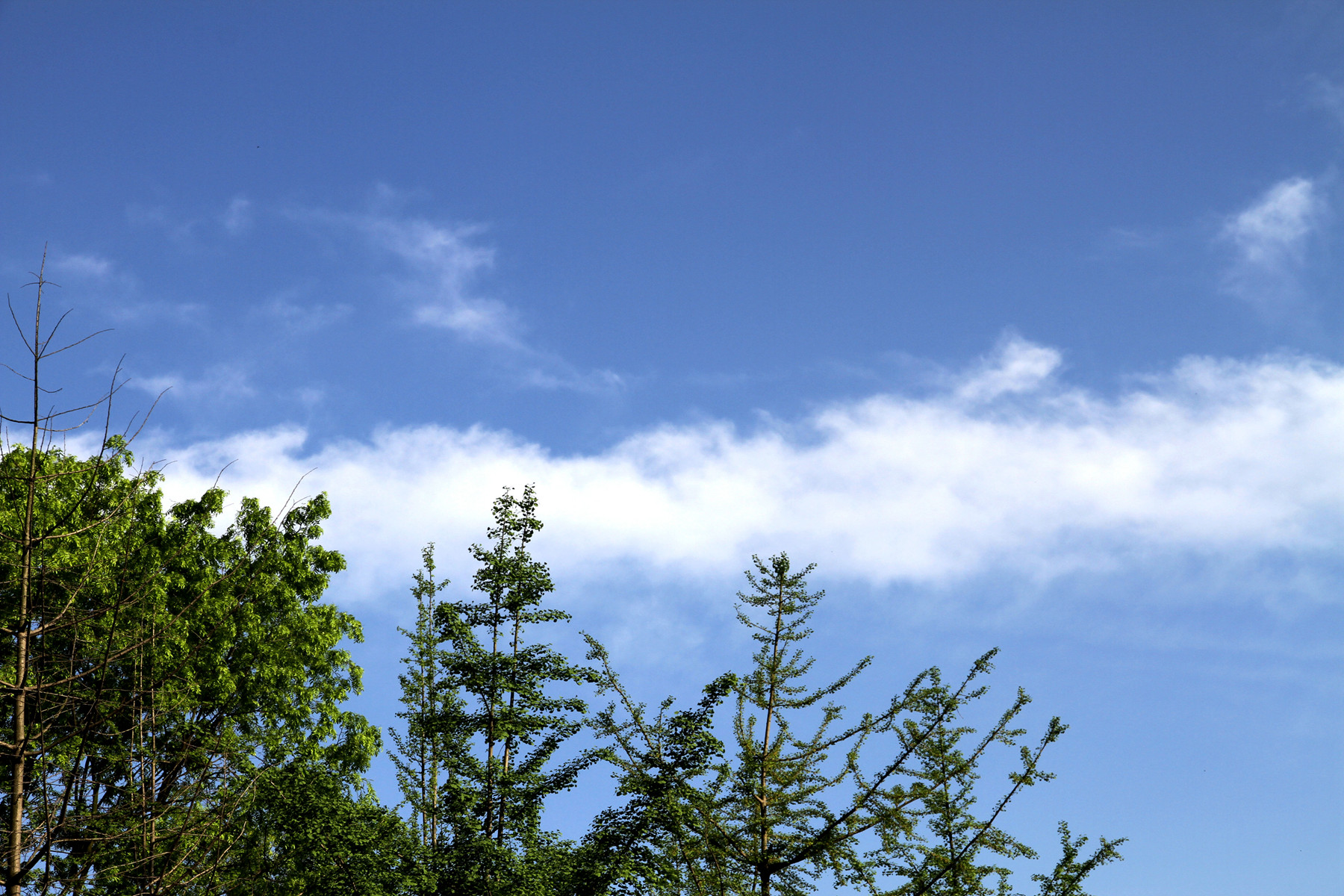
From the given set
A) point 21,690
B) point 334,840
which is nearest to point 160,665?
point 334,840

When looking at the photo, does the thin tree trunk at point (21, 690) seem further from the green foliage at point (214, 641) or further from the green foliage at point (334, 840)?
the green foliage at point (334, 840)

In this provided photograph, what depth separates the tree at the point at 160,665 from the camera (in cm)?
707

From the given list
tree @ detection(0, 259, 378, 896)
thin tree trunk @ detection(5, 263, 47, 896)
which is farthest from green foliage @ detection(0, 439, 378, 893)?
thin tree trunk @ detection(5, 263, 47, 896)

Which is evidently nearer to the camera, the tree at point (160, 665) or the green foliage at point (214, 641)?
the tree at point (160, 665)

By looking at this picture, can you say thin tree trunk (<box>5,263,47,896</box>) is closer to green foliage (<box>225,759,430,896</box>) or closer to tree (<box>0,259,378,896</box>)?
tree (<box>0,259,378,896</box>)

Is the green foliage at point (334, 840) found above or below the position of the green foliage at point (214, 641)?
below

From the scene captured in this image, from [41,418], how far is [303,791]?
268 inches

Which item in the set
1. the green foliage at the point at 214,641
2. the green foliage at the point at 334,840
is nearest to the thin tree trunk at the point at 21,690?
the green foliage at the point at 214,641

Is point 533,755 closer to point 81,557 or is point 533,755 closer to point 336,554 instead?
point 81,557

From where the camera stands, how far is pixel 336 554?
22.7 m

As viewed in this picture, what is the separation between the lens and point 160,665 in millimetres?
12703

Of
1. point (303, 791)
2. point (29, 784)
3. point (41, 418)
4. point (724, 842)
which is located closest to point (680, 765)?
point (724, 842)

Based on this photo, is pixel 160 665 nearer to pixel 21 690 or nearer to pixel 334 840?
pixel 334 840

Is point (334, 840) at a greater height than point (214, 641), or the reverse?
point (214, 641)
